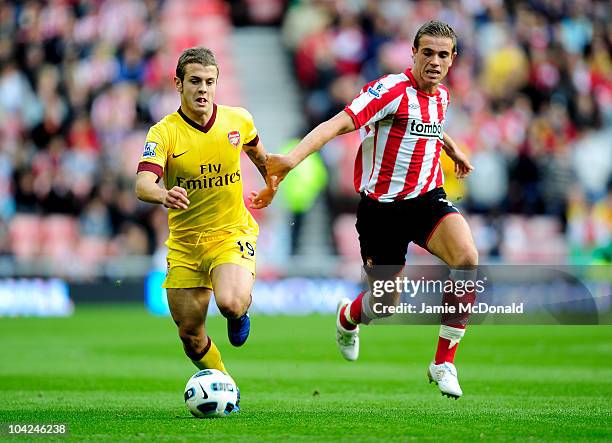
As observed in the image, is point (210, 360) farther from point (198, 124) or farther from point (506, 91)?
point (506, 91)

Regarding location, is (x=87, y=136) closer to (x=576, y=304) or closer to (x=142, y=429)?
(x=576, y=304)

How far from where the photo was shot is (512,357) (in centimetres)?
1427

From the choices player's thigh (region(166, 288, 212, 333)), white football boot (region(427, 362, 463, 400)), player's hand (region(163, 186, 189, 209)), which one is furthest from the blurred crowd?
player's hand (region(163, 186, 189, 209))

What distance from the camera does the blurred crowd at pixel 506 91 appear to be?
888 inches

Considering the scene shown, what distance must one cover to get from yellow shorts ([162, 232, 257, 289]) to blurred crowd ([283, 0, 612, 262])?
12356 mm

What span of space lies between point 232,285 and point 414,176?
6.16 ft

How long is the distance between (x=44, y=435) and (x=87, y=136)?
1614 centimetres

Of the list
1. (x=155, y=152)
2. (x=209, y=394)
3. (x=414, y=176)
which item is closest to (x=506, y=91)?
(x=414, y=176)

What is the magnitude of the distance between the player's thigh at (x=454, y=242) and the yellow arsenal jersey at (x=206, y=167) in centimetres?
152

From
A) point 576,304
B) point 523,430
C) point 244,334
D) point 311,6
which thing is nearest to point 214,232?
point 244,334

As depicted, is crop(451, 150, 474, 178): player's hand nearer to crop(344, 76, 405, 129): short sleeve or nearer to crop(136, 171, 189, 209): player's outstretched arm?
crop(344, 76, 405, 129): short sleeve

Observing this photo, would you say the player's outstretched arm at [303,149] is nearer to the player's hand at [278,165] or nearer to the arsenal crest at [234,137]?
the player's hand at [278,165]

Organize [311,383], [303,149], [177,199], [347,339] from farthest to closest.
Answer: [311,383], [347,339], [303,149], [177,199]

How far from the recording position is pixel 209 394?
8625 millimetres
